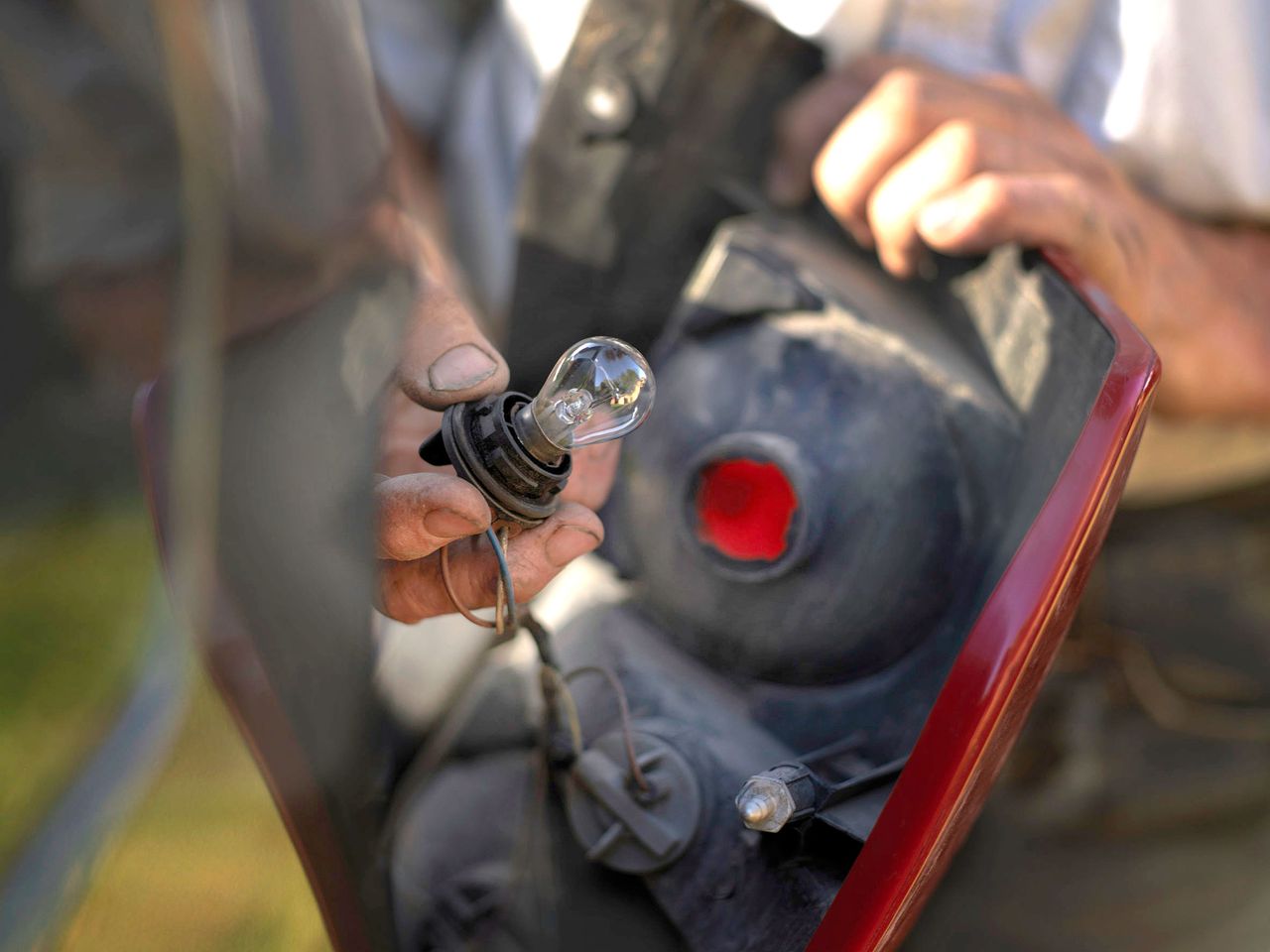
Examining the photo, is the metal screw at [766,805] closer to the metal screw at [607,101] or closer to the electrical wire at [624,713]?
the electrical wire at [624,713]

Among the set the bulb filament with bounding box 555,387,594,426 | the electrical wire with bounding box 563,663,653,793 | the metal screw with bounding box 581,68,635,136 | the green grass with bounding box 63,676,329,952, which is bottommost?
the green grass with bounding box 63,676,329,952

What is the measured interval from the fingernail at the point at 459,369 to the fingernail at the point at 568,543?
0.17 ft

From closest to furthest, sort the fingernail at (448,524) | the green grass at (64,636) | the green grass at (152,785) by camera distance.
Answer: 1. the fingernail at (448,524)
2. the green grass at (152,785)
3. the green grass at (64,636)

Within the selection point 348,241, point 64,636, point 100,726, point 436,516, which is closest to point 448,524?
point 436,516

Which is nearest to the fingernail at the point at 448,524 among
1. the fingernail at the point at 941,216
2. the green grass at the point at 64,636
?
the fingernail at the point at 941,216

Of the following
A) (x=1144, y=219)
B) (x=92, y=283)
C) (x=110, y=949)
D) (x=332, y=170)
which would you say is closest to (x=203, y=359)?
(x=332, y=170)

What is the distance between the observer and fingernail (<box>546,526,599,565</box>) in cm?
32

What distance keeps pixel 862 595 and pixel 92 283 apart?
92 cm

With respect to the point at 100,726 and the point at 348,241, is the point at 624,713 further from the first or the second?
the point at 100,726

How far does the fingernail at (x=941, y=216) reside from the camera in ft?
1.64

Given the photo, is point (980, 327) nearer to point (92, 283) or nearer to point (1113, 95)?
point (1113, 95)

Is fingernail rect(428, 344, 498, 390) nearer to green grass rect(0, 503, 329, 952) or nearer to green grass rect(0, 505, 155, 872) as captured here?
green grass rect(0, 503, 329, 952)

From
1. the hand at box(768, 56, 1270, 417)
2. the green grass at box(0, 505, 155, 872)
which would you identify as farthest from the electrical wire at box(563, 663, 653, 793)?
the green grass at box(0, 505, 155, 872)

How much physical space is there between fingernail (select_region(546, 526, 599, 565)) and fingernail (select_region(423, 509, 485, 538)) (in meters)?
0.03
